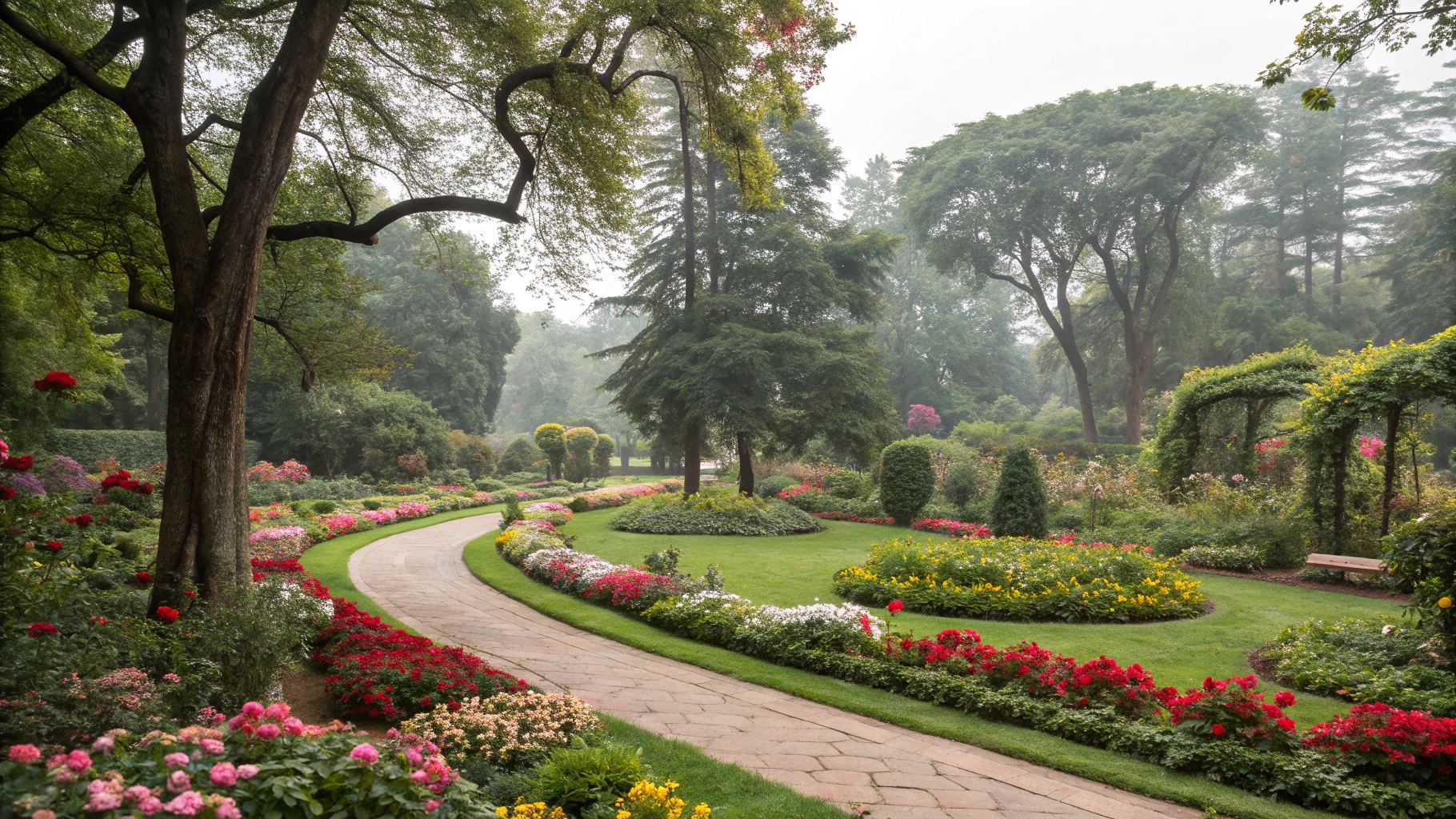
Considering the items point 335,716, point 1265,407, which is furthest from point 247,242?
point 1265,407

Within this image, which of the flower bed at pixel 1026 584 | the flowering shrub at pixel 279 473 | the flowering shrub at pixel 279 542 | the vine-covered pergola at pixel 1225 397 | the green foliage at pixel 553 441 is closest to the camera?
the flower bed at pixel 1026 584

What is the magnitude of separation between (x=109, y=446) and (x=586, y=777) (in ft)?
70.2

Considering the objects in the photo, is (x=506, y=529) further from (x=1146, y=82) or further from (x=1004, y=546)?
(x=1146, y=82)

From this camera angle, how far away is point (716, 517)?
1539 cm

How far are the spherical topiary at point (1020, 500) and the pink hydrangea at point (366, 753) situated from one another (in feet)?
39.2

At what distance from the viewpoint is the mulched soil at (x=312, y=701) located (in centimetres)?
471

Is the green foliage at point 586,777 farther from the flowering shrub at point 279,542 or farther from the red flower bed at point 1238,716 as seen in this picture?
the flowering shrub at point 279,542

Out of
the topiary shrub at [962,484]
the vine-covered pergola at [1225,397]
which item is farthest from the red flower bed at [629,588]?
the topiary shrub at [962,484]

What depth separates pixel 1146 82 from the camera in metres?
26.2

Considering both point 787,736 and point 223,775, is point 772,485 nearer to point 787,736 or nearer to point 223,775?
point 787,736

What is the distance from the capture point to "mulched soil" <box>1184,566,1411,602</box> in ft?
28.3

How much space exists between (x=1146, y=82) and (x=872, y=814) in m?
30.4

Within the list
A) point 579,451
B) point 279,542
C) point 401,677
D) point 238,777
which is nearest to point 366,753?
point 238,777

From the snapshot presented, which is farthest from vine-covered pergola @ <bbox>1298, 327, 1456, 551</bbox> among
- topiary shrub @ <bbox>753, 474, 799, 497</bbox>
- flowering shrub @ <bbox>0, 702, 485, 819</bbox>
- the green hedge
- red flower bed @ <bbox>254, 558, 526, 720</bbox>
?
the green hedge
